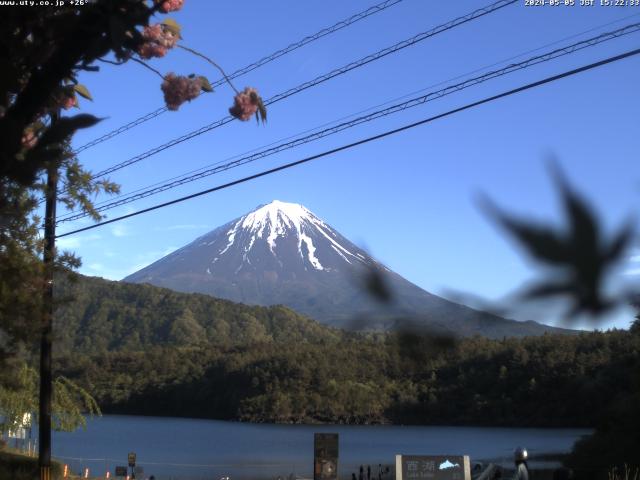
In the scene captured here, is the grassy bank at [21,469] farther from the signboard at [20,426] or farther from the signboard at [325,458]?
the signboard at [20,426]

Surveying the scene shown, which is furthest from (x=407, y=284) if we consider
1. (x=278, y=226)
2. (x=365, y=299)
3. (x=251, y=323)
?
(x=251, y=323)

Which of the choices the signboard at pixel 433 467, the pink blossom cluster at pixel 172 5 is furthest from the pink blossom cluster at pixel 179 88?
the signboard at pixel 433 467

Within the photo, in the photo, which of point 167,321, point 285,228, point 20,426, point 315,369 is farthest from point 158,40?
point 167,321

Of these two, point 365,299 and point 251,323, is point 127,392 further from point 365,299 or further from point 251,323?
point 365,299

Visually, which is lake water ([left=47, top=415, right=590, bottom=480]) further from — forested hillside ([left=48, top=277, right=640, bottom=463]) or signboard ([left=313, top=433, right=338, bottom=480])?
signboard ([left=313, top=433, right=338, bottom=480])

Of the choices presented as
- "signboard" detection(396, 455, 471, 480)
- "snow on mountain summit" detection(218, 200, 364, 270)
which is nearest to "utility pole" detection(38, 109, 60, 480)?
"snow on mountain summit" detection(218, 200, 364, 270)

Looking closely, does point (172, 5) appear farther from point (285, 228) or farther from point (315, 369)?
point (315, 369)

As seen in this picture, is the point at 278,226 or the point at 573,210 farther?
the point at 278,226
